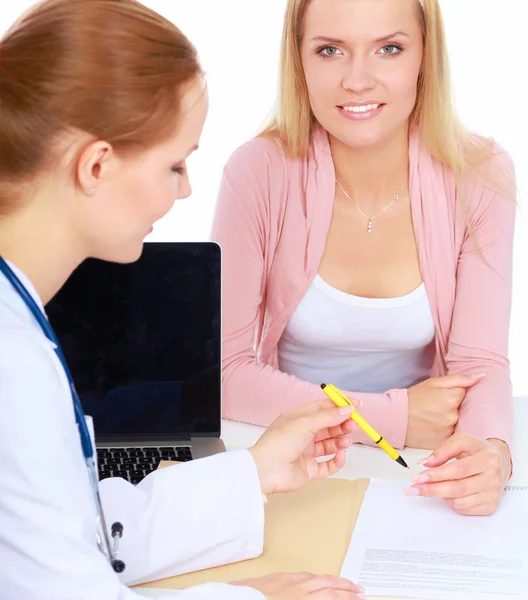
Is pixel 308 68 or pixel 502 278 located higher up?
pixel 308 68

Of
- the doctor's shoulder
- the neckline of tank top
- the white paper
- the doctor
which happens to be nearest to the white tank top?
the neckline of tank top

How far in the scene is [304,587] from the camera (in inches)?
42.8

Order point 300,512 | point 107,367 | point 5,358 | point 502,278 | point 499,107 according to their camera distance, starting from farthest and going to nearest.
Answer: point 499,107, point 502,278, point 107,367, point 300,512, point 5,358

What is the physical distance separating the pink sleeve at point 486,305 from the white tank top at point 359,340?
0.09 m

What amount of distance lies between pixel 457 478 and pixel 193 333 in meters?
0.46

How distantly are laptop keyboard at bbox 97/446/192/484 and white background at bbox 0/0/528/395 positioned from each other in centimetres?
230

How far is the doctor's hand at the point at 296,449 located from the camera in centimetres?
129

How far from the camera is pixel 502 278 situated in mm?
1727

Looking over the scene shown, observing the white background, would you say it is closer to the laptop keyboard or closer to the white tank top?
the white tank top

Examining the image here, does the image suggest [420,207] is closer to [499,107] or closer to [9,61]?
[9,61]

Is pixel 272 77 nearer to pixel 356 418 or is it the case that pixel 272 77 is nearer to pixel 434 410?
pixel 434 410

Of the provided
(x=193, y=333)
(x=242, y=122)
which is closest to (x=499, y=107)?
(x=242, y=122)

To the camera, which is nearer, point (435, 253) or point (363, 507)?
point (363, 507)

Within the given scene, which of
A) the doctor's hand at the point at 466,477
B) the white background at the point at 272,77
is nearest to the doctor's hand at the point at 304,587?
the doctor's hand at the point at 466,477
